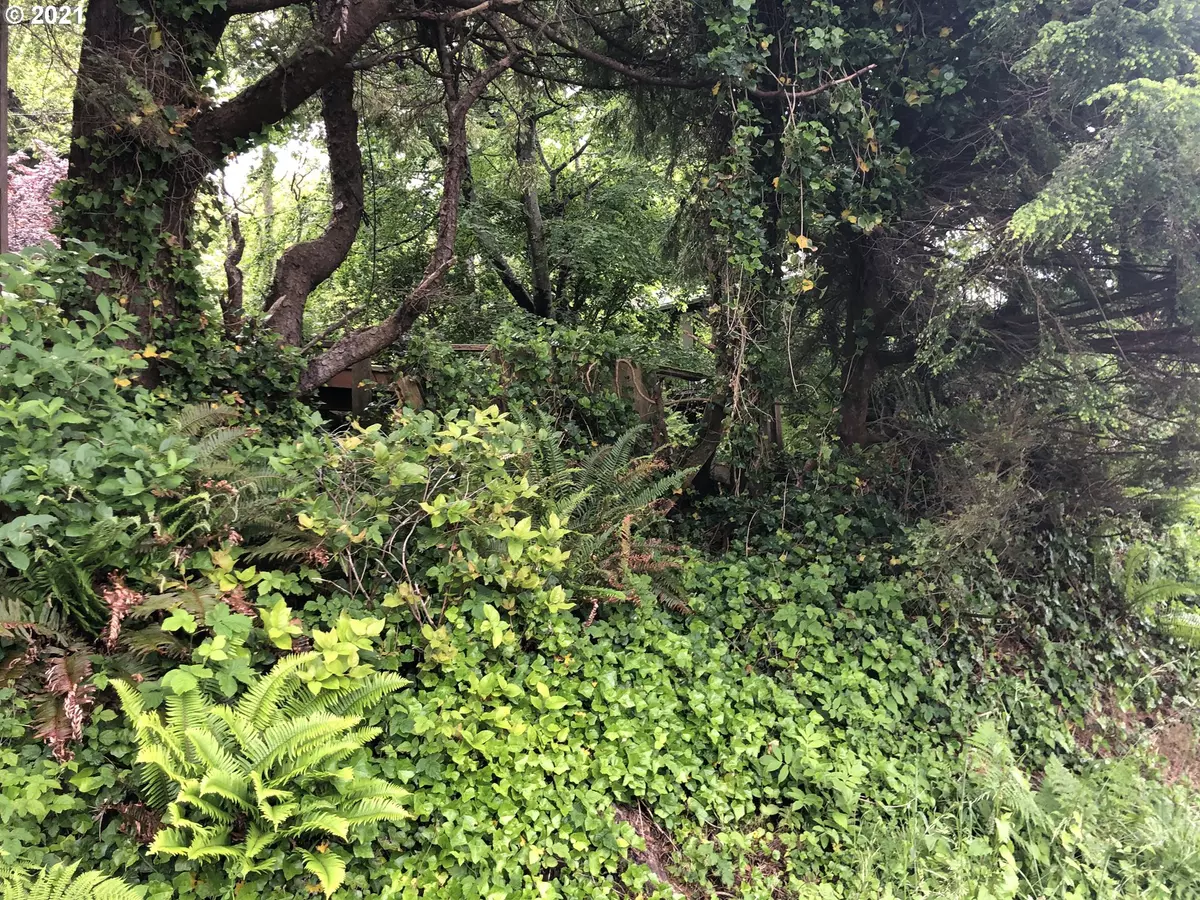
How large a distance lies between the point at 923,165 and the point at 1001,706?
3972 millimetres

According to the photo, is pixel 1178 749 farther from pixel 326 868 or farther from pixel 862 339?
pixel 326 868

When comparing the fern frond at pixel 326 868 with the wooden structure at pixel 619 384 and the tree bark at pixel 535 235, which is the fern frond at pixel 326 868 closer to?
the wooden structure at pixel 619 384

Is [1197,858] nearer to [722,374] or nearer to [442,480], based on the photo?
[722,374]

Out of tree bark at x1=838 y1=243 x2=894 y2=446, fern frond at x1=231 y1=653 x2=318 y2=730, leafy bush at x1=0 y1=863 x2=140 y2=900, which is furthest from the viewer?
tree bark at x1=838 y1=243 x2=894 y2=446

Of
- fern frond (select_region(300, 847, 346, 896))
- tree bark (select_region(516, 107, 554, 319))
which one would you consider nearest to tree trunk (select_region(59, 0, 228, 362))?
fern frond (select_region(300, 847, 346, 896))

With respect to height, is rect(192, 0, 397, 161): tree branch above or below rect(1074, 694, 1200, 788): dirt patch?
above

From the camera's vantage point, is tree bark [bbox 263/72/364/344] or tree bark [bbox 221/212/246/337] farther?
tree bark [bbox 263/72/364/344]

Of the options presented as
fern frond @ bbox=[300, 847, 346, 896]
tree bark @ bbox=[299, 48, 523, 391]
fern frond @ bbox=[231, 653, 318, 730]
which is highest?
tree bark @ bbox=[299, 48, 523, 391]

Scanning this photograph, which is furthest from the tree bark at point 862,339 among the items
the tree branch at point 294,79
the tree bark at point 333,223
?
the tree bark at point 333,223

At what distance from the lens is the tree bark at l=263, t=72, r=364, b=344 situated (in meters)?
5.16

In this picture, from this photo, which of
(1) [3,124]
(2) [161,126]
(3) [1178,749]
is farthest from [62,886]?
(3) [1178,749]

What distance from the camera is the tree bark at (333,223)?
16.9 feet

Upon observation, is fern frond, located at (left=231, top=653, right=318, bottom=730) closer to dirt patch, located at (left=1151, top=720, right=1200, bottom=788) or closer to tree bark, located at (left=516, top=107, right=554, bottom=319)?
dirt patch, located at (left=1151, top=720, right=1200, bottom=788)

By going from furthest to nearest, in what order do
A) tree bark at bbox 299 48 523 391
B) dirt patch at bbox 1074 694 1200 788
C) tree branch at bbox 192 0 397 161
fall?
tree bark at bbox 299 48 523 391, dirt patch at bbox 1074 694 1200 788, tree branch at bbox 192 0 397 161
